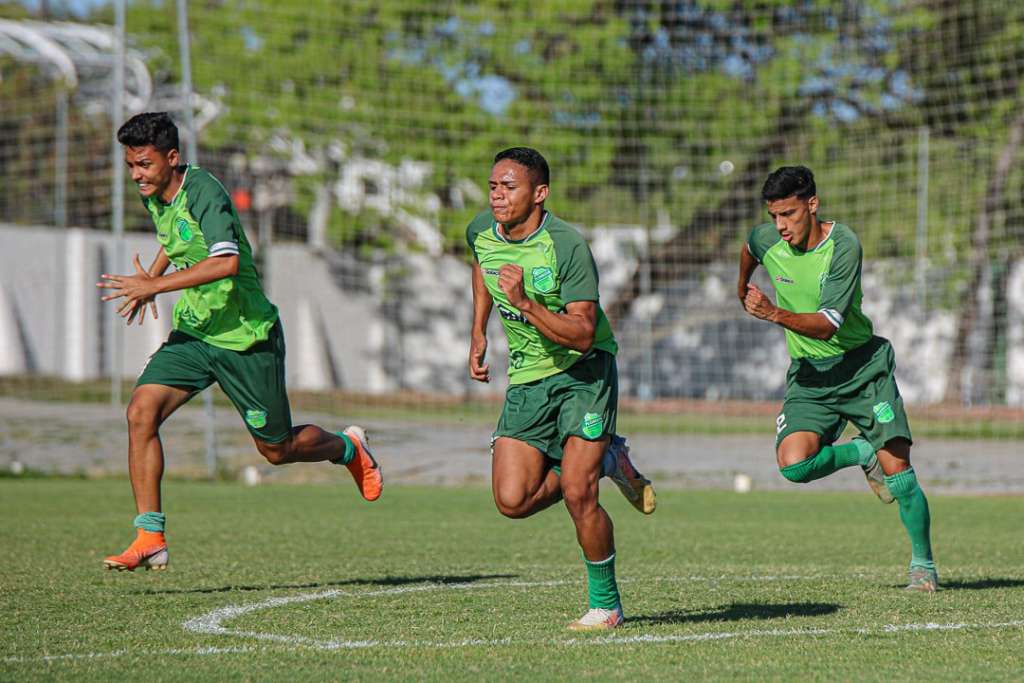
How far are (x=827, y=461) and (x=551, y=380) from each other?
2.10 m

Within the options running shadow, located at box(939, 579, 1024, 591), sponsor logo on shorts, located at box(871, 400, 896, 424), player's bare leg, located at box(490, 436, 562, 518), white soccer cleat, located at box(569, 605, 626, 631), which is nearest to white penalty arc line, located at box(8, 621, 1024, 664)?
white soccer cleat, located at box(569, 605, 626, 631)

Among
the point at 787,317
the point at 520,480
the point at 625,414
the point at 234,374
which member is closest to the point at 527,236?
the point at 520,480

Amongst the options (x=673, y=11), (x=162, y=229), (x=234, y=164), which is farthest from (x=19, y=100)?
(x=162, y=229)

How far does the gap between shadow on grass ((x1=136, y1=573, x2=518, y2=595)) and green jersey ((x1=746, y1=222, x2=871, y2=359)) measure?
2.18m

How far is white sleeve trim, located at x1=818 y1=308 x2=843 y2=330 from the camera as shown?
25.1ft

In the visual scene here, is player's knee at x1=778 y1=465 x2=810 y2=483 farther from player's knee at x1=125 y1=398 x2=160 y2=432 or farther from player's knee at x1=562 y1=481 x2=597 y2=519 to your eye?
player's knee at x1=125 y1=398 x2=160 y2=432

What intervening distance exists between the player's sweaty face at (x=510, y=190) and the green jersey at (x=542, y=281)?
17cm

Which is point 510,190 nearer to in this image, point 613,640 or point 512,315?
point 512,315

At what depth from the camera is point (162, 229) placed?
805 cm

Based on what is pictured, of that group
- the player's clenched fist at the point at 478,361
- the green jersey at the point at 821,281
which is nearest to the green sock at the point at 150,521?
the player's clenched fist at the point at 478,361

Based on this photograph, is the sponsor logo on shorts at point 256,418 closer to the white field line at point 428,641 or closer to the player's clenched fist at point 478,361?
the white field line at point 428,641

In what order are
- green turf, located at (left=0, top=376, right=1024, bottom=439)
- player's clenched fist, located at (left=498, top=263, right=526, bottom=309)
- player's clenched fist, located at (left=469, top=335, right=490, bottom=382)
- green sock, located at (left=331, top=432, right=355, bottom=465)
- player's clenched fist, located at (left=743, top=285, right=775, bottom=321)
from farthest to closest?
green turf, located at (left=0, top=376, right=1024, bottom=439), green sock, located at (left=331, top=432, right=355, bottom=465), player's clenched fist, located at (left=469, top=335, right=490, bottom=382), player's clenched fist, located at (left=743, top=285, right=775, bottom=321), player's clenched fist, located at (left=498, top=263, right=526, bottom=309)

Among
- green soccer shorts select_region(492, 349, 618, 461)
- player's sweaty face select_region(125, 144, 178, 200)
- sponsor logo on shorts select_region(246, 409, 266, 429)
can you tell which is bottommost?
sponsor logo on shorts select_region(246, 409, 266, 429)

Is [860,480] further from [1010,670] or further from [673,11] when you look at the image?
[1010,670]
